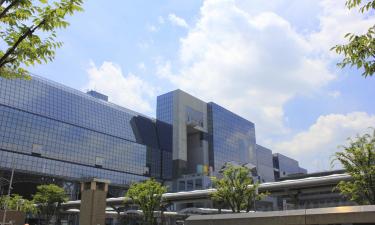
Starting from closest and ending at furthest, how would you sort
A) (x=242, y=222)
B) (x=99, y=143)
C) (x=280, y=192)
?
(x=242, y=222) → (x=280, y=192) → (x=99, y=143)

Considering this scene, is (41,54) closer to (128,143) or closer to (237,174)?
(237,174)

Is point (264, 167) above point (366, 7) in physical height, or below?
above

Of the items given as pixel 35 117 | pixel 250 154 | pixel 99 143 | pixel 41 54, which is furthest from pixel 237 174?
pixel 250 154

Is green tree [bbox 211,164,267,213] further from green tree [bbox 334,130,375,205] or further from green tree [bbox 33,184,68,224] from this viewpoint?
green tree [bbox 33,184,68,224]

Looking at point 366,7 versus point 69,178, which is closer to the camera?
point 366,7

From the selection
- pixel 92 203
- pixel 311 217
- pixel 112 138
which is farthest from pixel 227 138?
pixel 311 217

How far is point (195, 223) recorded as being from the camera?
2780 cm

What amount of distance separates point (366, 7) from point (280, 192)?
63.7 metres

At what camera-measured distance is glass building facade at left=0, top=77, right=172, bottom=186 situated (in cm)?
10881

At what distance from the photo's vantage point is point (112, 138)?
13700cm

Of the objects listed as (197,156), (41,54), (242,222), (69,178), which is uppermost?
(197,156)

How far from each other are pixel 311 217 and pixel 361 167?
17.6 metres

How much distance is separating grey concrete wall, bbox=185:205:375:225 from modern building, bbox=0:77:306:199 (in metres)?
86.6

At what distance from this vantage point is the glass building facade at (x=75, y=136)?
109m
